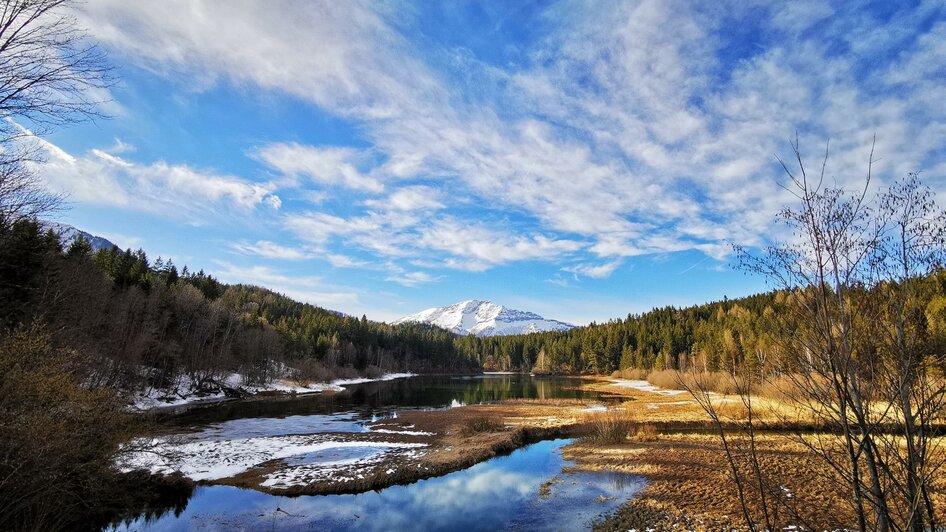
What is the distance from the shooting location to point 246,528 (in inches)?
598

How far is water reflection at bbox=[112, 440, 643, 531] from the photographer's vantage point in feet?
50.9

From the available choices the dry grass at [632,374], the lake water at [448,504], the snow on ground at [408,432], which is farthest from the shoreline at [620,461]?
the dry grass at [632,374]

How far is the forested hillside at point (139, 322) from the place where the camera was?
28.2 m

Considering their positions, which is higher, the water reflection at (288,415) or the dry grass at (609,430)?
the dry grass at (609,430)

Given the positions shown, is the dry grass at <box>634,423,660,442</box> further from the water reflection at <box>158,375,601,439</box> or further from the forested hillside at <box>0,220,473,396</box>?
the forested hillside at <box>0,220,473,396</box>

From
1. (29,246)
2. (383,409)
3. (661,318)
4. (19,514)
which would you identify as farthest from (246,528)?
(661,318)

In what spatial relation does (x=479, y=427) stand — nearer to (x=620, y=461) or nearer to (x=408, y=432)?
(x=408, y=432)

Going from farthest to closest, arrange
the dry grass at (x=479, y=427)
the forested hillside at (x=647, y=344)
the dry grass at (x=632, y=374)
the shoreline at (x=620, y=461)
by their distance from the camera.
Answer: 1. the dry grass at (x=632, y=374)
2. the forested hillside at (x=647, y=344)
3. the dry grass at (x=479, y=427)
4. the shoreline at (x=620, y=461)

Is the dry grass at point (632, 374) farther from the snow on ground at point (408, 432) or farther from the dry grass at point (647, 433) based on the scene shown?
the snow on ground at point (408, 432)

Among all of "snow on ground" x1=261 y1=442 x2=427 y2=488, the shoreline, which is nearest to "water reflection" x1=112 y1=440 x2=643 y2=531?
the shoreline

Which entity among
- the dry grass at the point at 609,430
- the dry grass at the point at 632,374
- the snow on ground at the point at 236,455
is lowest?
the snow on ground at the point at 236,455

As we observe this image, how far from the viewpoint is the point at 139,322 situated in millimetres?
53219

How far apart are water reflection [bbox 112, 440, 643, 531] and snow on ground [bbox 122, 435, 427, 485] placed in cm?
241

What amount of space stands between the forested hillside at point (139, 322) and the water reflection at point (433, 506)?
8676 mm
